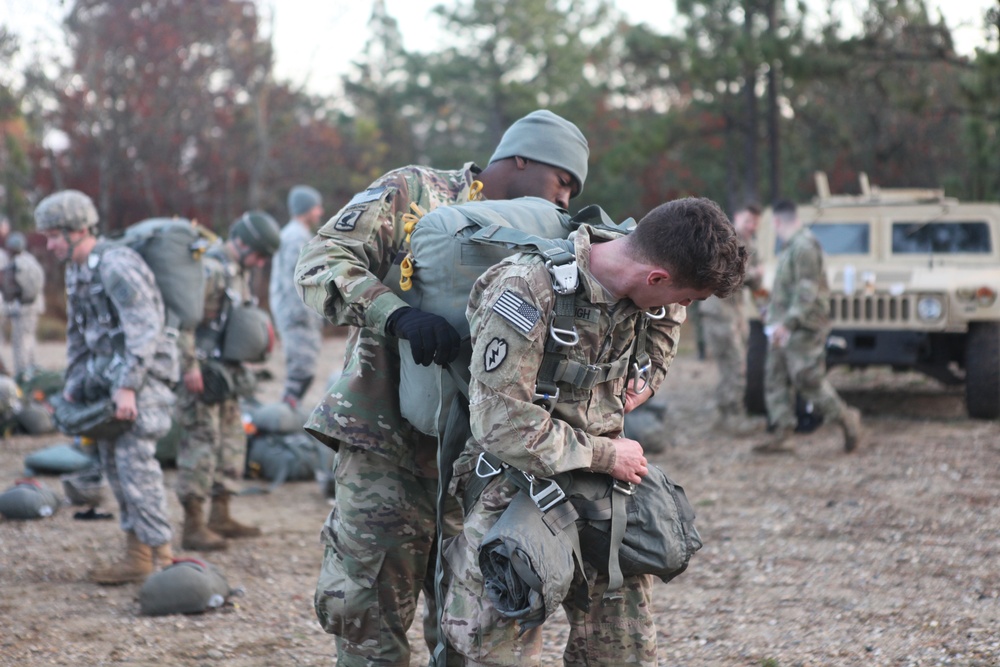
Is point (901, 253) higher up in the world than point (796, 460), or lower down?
higher up

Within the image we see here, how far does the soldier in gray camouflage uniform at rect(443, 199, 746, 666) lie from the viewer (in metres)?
2.39

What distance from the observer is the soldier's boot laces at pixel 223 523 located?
19.5 ft

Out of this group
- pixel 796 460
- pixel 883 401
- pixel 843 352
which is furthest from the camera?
pixel 883 401

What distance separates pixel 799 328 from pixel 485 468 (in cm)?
569

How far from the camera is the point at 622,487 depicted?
255 cm

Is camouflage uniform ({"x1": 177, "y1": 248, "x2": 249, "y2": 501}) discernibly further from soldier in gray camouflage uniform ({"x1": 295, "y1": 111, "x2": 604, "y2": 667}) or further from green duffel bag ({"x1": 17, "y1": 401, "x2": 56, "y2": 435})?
green duffel bag ({"x1": 17, "y1": 401, "x2": 56, "y2": 435})

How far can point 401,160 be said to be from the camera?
100ft

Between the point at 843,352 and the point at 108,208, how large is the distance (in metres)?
17.9

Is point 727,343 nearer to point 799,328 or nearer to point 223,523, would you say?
point 799,328

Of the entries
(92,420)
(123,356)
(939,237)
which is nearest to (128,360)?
(123,356)

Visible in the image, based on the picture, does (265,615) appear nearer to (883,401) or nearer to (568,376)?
(568,376)

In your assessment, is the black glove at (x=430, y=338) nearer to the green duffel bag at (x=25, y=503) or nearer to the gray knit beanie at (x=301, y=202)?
the green duffel bag at (x=25, y=503)

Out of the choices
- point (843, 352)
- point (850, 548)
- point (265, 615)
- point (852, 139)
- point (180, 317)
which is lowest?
point (265, 615)

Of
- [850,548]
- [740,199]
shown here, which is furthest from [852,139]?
[850,548]
